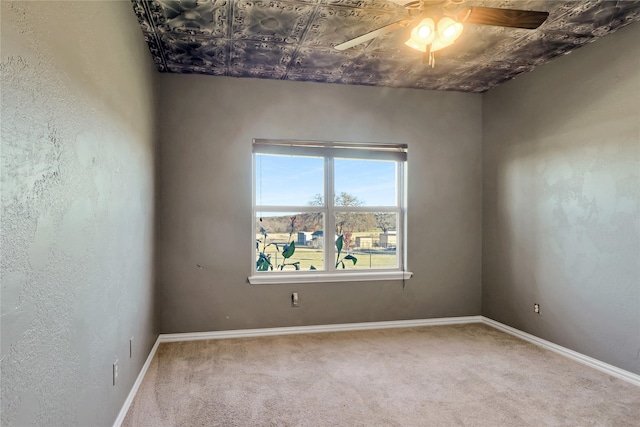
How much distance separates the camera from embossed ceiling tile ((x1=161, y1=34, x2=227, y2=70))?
293 centimetres

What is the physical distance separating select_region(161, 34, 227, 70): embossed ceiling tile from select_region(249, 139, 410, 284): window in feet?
2.80

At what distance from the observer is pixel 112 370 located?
6.68ft

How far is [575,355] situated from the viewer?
10.4 feet

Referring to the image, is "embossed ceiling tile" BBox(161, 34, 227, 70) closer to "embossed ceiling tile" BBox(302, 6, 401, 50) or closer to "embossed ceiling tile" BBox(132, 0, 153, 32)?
"embossed ceiling tile" BBox(132, 0, 153, 32)

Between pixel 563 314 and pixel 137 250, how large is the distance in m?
3.58

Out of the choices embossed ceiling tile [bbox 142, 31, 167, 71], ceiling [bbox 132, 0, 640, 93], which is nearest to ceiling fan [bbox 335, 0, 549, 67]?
A: ceiling [bbox 132, 0, 640, 93]

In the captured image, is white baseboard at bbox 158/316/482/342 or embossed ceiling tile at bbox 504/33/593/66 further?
white baseboard at bbox 158/316/482/342

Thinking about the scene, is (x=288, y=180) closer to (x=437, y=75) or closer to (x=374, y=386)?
(x=437, y=75)

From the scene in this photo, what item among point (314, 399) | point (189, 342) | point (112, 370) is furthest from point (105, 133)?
point (189, 342)

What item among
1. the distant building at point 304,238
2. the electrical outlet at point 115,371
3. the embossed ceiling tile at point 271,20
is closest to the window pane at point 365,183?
the distant building at point 304,238

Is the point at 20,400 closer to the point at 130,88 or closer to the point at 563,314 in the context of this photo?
the point at 130,88

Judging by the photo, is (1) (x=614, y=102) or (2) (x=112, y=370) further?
(1) (x=614, y=102)

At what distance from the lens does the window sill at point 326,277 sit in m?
3.81

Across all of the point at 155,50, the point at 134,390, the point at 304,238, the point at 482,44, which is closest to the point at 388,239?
the point at 304,238
